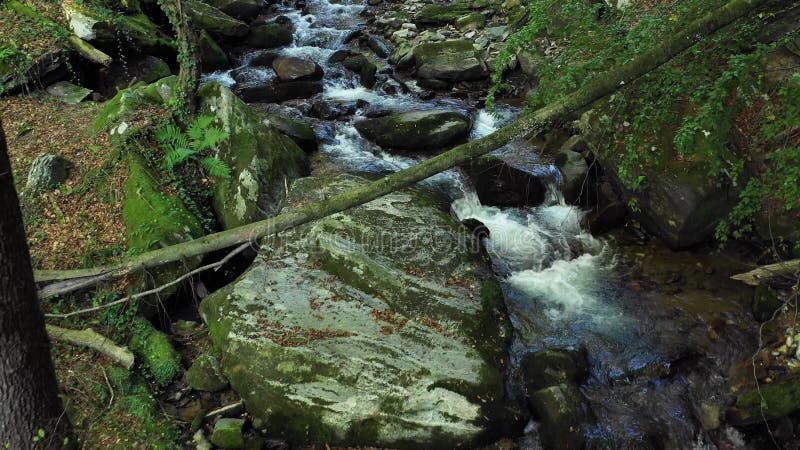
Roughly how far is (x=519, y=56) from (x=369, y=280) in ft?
29.7

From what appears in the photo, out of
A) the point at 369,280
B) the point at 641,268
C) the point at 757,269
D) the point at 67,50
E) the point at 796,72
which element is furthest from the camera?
the point at 67,50

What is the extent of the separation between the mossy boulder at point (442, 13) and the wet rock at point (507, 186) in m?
9.06

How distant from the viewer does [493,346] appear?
616cm

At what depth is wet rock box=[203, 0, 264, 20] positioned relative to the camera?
17016 mm

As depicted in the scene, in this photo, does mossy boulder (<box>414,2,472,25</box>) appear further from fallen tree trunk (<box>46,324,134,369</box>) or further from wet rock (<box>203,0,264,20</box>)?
fallen tree trunk (<box>46,324,134,369</box>)

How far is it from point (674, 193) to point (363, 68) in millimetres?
8996

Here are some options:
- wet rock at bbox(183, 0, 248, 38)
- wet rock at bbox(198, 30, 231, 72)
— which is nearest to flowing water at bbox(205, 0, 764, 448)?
wet rock at bbox(198, 30, 231, 72)

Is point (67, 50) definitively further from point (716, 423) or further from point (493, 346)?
point (716, 423)

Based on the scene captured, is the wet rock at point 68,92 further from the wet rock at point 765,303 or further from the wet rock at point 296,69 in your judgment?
the wet rock at point 765,303

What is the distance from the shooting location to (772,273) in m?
6.95

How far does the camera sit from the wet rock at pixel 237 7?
1702cm

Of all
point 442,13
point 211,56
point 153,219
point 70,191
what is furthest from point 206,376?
point 442,13

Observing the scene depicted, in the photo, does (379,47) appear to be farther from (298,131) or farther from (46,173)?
(46,173)

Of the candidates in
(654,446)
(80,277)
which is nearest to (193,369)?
(80,277)
